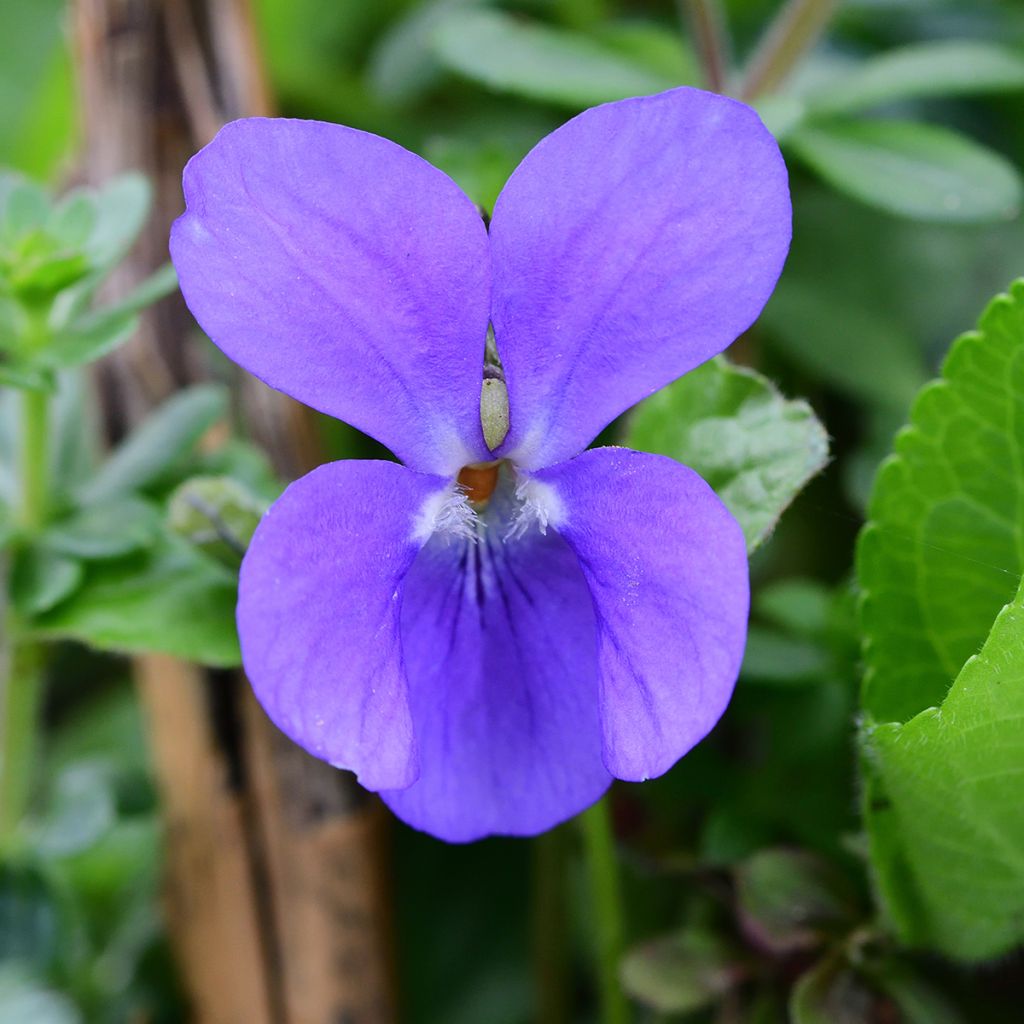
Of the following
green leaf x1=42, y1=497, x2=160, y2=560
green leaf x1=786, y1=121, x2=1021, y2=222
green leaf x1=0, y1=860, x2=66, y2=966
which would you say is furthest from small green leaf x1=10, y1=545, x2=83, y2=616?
green leaf x1=786, y1=121, x2=1021, y2=222

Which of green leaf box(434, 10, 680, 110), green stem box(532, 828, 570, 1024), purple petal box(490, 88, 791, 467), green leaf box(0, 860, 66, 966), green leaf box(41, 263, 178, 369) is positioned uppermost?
purple petal box(490, 88, 791, 467)

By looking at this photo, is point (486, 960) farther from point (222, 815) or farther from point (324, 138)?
point (324, 138)

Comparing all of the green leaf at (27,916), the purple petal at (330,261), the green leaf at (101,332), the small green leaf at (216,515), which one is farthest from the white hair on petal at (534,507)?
the green leaf at (27,916)

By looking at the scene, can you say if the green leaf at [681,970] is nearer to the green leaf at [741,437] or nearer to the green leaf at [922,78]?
the green leaf at [741,437]

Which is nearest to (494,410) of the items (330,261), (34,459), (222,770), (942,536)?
(330,261)

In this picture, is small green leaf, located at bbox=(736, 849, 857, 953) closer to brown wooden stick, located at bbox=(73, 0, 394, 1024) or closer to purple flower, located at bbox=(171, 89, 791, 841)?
purple flower, located at bbox=(171, 89, 791, 841)

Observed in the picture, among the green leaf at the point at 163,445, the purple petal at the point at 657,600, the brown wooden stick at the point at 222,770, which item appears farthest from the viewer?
the brown wooden stick at the point at 222,770
